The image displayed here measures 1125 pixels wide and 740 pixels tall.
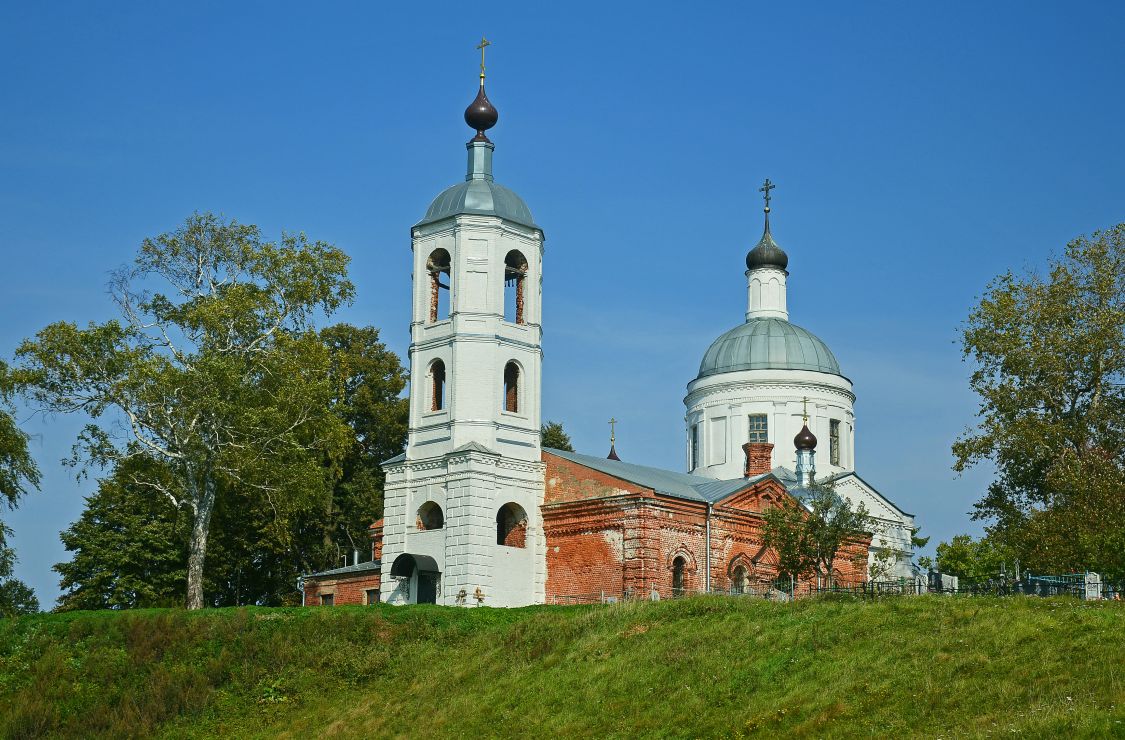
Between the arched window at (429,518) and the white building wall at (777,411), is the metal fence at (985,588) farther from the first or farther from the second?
the white building wall at (777,411)

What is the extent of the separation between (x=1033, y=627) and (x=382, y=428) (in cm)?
2821

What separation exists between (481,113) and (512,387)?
737 centimetres

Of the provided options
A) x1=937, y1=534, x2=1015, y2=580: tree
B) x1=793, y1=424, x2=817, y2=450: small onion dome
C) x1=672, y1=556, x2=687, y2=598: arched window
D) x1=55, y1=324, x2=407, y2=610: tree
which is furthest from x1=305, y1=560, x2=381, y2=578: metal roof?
x1=937, y1=534, x2=1015, y2=580: tree

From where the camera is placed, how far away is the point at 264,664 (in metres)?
28.4

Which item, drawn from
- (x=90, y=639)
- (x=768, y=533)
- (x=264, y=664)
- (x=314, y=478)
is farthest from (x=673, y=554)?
(x=90, y=639)

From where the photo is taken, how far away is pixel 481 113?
38875 millimetres

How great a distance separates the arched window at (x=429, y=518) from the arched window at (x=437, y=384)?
98.3 inches

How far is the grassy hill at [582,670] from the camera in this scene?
20.0m

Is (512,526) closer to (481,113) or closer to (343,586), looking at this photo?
(343,586)

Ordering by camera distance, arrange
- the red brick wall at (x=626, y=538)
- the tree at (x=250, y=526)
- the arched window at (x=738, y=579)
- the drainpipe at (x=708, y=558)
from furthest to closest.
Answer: the tree at (x=250, y=526) < the arched window at (x=738, y=579) < the drainpipe at (x=708, y=558) < the red brick wall at (x=626, y=538)

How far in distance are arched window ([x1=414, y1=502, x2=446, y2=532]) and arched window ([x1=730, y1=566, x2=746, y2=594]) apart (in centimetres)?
753

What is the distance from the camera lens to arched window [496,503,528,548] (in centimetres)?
3672

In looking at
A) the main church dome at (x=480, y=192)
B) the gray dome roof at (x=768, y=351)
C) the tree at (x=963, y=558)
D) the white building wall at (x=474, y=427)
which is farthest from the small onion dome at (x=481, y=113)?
the tree at (x=963, y=558)

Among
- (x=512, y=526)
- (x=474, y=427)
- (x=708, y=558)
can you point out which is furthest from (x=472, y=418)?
(x=708, y=558)
